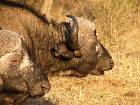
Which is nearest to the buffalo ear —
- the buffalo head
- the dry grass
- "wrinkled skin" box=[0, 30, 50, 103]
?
the buffalo head

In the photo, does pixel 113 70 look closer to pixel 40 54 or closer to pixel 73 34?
pixel 73 34

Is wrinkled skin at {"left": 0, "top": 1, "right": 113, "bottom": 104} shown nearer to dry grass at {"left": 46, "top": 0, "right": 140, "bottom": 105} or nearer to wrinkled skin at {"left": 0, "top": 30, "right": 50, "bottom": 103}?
wrinkled skin at {"left": 0, "top": 30, "right": 50, "bottom": 103}

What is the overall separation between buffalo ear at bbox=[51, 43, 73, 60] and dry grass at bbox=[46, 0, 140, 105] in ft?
1.89

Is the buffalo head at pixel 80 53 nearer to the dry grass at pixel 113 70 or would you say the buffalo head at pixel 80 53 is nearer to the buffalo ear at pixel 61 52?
the buffalo ear at pixel 61 52

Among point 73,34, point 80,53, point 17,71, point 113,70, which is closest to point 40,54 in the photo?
point 73,34

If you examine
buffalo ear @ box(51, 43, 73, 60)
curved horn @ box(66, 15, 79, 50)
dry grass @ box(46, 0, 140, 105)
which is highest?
curved horn @ box(66, 15, 79, 50)

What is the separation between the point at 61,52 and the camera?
28.1 ft

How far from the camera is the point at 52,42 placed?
850 centimetres

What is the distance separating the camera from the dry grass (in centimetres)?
823

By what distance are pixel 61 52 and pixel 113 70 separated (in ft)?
6.28

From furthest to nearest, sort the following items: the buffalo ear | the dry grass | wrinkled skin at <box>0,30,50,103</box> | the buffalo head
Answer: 1. the buffalo head
2. the buffalo ear
3. the dry grass
4. wrinkled skin at <box>0,30,50,103</box>

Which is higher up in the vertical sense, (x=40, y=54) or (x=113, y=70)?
(x=40, y=54)

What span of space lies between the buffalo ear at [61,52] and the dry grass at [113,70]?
58cm

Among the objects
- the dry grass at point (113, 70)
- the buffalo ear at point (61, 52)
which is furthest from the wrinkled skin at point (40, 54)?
the dry grass at point (113, 70)
